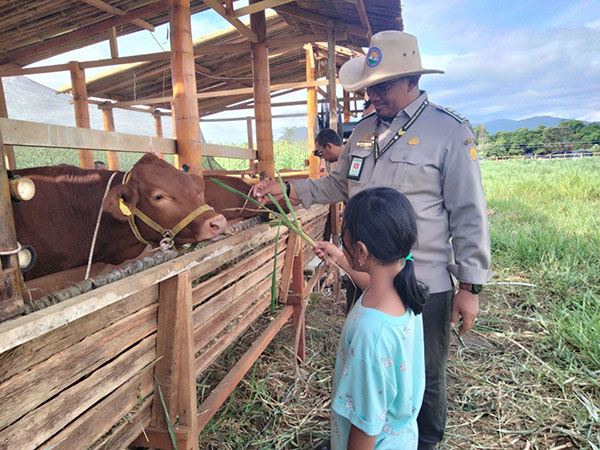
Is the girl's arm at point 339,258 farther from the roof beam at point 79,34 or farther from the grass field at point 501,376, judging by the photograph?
the roof beam at point 79,34

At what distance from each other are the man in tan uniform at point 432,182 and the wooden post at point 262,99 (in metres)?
2.79

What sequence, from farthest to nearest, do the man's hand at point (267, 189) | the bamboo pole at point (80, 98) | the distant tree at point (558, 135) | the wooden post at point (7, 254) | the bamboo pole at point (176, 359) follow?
1. the distant tree at point (558, 135)
2. the bamboo pole at point (80, 98)
3. the man's hand at point (267, 189)
4. the bamboo pole at point (176, 359)
5. the wooden post at point (7, 254)

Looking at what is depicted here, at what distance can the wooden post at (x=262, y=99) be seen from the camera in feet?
15.7

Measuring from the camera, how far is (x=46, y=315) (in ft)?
3.14

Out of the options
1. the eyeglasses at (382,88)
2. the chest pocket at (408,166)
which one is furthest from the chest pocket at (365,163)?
the eyeglasses at (382,88)

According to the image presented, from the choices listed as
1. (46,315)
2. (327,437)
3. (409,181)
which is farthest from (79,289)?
(327,437)

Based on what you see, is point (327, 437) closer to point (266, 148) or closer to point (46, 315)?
point (46, 315)

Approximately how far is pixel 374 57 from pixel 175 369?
173cm

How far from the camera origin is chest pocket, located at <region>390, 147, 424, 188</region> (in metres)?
1.96

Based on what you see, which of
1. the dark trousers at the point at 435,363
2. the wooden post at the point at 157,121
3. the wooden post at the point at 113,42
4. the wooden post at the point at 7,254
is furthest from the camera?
the wooden post at the point at 157,121

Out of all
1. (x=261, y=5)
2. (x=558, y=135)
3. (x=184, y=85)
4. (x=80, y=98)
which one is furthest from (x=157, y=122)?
(x=558, y=135)

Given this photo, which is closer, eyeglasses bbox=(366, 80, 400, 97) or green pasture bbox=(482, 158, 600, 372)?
eyeglasses bbox=(366, 80, 400, 97)

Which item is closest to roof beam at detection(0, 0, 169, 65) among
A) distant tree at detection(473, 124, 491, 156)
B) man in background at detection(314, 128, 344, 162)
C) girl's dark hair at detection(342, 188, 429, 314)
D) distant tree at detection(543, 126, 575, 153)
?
man in background at detection(314, 128, 344, 162)

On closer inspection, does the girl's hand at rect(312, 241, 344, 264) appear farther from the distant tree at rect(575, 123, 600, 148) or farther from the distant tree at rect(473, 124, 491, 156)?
the distant tree at rect(575, 123, 600, 148)
